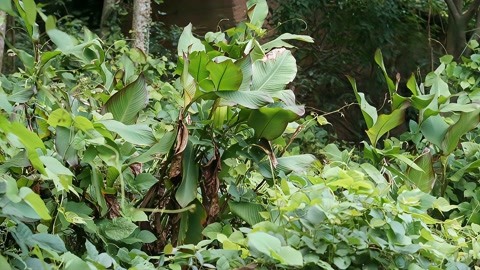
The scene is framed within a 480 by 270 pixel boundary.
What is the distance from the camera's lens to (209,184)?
230 centimetres

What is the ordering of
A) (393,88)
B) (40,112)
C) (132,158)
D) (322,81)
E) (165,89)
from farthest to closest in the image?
(322,81), (165,89), (393,88), (40,112), (132,158)

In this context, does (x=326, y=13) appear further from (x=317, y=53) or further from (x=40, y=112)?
(x=40, y=112)

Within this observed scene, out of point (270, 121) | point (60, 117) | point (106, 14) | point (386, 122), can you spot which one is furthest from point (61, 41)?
point (106, 14)

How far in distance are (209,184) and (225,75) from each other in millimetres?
394

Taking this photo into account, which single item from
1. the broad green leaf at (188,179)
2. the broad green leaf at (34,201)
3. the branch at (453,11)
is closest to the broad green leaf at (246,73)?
the broad green leaf at (188,179)

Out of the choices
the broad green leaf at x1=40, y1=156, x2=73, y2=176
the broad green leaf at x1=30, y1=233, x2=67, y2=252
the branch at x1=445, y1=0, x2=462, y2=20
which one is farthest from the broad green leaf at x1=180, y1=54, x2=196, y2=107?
the branch at x1=445, y1=0, x2=462, y2=20

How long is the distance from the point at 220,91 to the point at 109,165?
15.5 inches

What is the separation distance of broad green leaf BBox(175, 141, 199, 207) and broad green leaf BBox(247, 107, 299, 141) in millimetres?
211

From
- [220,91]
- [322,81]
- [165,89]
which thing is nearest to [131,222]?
[220,91]

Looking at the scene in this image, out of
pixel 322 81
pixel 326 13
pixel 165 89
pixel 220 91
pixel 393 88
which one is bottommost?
pixel 322 81

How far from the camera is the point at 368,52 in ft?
27.2

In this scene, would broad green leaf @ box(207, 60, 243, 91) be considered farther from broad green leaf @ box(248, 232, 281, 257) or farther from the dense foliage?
broad green leaf @ box(248, 232, 281, 257)

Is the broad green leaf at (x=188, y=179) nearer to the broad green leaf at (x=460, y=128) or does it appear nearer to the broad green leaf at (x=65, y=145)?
the broad green leaf at (x=65, y=145)

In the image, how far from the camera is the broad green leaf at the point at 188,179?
2188mm
